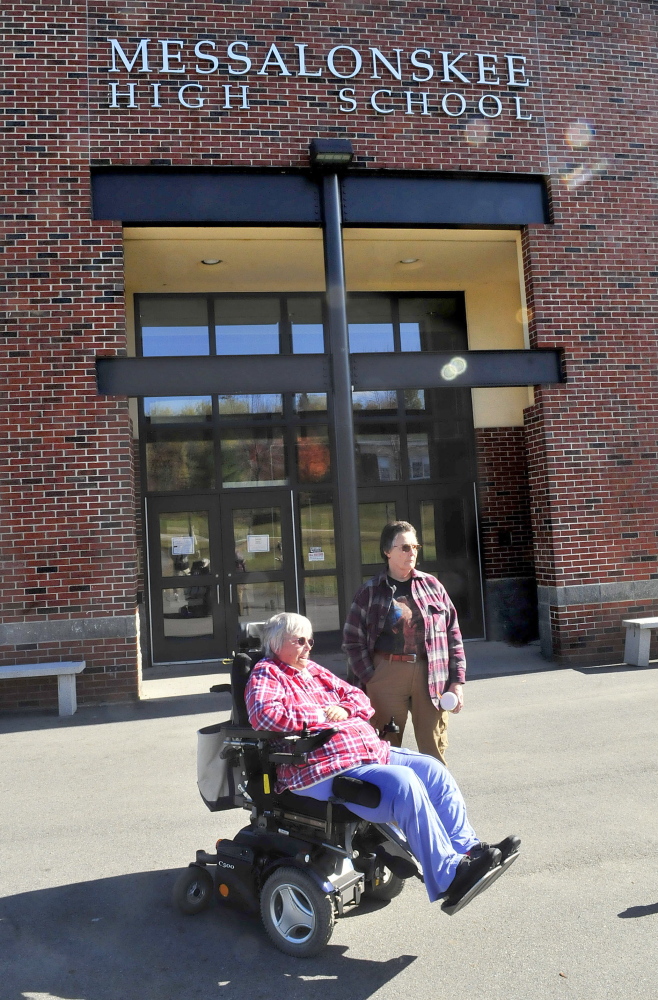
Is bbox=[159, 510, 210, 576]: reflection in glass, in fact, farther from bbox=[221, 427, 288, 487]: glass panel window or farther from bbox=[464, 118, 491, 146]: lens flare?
bbox=[464, 118, 491, 146]: lens flare

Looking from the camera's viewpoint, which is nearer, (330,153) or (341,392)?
(341,392)

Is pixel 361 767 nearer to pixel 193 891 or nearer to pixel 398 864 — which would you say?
pixel 398 864

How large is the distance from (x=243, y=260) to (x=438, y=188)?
2.65 m

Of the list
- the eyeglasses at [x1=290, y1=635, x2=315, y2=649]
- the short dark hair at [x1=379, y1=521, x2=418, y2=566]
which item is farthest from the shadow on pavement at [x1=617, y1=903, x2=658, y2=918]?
the short dark hair at [x1=379, y1=521, x2=418, y2=566]

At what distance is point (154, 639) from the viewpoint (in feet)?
35.2

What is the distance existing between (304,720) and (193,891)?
973 mm

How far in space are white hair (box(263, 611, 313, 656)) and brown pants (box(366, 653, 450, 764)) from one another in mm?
726

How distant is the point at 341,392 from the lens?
874cm

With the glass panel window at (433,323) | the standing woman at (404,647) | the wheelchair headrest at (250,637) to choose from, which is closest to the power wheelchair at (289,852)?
the wheelchair headrest at (250,637)

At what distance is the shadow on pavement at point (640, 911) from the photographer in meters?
3.52

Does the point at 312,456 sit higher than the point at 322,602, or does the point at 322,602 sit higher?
the point at 312,456

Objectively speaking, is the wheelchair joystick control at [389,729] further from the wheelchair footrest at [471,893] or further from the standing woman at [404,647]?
the wheelchair footrest at [471,893]

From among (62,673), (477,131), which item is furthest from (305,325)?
(62,673)

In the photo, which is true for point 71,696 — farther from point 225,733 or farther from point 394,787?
point 394,787
